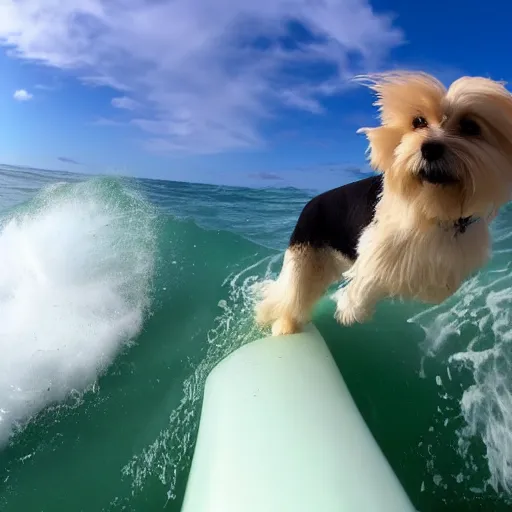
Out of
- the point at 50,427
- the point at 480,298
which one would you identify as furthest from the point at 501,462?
the point at 50,427

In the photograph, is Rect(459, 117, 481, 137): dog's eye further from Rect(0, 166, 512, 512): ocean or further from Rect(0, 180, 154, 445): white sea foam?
Rect(0, 180, 154, 445): white sea foam

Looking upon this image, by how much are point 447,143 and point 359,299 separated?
1124mm

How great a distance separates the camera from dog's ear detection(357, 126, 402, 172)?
7.57ft

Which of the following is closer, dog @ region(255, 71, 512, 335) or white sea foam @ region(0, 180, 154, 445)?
dog @ region(255, 71, 512, 335)

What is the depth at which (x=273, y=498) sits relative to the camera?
1805 mm

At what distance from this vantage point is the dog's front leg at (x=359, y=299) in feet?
9.25

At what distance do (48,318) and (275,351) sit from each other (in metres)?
1.76

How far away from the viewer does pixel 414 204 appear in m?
2.33

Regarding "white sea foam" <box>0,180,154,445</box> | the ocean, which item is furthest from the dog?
"white sea foam" <box>0,180,154,445</box>

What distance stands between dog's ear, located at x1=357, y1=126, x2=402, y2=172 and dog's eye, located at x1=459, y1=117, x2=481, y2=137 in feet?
0.86

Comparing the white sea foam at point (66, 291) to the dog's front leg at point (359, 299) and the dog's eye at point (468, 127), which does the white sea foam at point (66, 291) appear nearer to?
the dog's front leg at point (359, 299)

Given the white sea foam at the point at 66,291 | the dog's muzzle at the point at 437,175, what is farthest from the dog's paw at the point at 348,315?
the white sea foam at the point at 66,291

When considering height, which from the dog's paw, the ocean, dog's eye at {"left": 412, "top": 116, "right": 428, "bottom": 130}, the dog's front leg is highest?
dog's eye at {"left": 412, "top": 116, "right": 428, "bottom": 130}

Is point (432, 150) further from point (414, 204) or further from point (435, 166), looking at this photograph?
point (414, 204)
